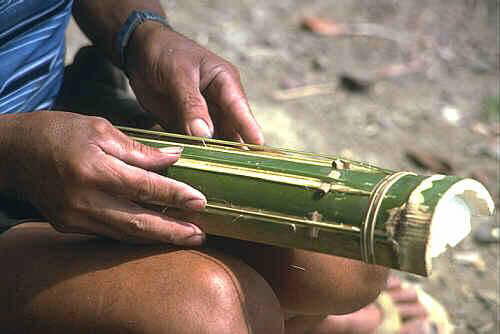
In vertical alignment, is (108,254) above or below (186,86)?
below

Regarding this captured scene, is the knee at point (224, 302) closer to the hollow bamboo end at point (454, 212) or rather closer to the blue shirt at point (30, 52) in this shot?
the hollow bamboo end at point (454, 212)

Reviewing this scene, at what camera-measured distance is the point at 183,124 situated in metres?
1.54

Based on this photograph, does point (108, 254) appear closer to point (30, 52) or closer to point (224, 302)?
point (224, 302)

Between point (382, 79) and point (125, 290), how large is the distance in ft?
8.45

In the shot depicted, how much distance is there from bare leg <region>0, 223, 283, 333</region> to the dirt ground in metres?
1.21

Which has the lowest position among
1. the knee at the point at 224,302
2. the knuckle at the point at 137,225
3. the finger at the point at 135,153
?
the knee at the point at 224,302

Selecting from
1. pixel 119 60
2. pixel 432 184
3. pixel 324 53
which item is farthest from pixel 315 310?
pixel 324 53

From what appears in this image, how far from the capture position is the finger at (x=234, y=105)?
1.57 meters

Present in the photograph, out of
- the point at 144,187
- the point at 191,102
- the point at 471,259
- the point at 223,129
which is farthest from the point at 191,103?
the point at 471,259

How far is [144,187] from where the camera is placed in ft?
4.00

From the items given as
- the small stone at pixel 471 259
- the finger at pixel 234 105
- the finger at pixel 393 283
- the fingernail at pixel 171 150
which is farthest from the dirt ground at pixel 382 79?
the fingernail at pixel 171 150

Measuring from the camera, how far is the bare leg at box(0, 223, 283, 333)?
1196 mm

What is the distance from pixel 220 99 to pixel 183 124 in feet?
0.37

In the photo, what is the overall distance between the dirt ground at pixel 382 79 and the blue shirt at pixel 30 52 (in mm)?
1323
